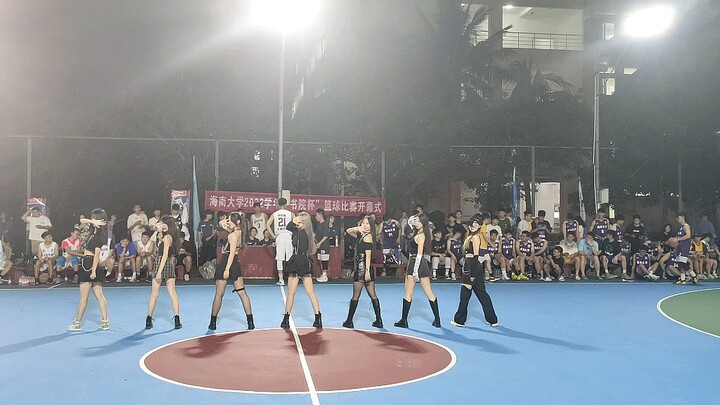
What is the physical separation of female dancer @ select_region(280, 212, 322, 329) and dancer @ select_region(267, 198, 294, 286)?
3942 millimetres

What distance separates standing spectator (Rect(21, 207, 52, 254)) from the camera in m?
17.9

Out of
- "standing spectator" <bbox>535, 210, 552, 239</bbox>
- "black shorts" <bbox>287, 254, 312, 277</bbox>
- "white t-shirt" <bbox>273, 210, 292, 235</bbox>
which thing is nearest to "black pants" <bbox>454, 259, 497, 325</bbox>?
"black shorts" <bbox>287, 254, 312, 277</bbox>

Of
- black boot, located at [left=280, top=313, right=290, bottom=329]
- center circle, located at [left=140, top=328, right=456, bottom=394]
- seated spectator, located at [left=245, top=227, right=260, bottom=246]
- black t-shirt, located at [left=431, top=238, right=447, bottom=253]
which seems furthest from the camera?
black t-shirt, located at [left=431, top=238, right=447, bottom=253]

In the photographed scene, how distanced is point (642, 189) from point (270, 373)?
1952 cm

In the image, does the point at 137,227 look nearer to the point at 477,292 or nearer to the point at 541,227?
the point at 477,292

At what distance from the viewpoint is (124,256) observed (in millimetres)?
18078

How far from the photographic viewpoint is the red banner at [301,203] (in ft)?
63.9

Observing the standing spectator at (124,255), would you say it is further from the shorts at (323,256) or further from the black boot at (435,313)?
the black boot at (435,313)

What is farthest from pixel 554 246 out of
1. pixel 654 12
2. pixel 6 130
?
pixel 6 130

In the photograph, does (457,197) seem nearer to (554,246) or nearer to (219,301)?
(554,246)

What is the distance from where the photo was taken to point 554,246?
20359 mm

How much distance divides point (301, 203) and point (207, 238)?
10.4 ft

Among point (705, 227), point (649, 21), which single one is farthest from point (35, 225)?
point (705, 227)

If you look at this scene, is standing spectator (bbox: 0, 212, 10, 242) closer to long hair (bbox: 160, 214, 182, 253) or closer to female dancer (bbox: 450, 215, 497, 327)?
long hair (bbox: 160, 214, 182, 253)
